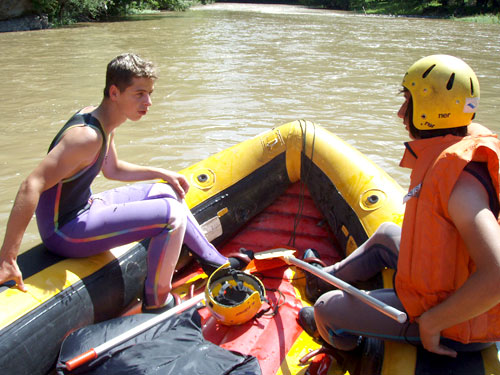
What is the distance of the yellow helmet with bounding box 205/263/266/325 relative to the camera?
2.15 m

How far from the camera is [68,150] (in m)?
1.83

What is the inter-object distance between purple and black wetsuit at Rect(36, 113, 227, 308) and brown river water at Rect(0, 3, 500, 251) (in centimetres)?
203

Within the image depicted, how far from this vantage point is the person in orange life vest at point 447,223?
4.02 ft

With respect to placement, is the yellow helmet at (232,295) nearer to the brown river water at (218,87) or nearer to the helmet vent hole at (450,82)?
the helmet vent hole at (450,82)

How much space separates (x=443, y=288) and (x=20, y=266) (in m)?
1.69

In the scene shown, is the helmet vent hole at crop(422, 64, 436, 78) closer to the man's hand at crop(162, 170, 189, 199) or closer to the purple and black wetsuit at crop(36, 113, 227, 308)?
the purple and black wetsuit at crop(36, 113, 227, 308)

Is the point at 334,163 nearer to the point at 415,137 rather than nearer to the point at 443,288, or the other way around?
the point at 415,137

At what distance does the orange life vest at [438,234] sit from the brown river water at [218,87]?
10.9ft

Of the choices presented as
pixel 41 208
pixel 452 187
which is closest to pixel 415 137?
pixel 452 187

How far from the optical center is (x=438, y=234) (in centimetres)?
132

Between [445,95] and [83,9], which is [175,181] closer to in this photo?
[445,95]

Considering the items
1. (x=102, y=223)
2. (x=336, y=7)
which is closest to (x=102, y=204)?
(x=102, y=223)

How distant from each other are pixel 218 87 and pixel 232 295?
7158mm

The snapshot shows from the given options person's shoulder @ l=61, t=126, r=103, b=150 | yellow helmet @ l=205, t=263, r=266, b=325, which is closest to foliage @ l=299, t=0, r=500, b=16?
yellow helmet @ l=205, t=263, r=266, b=325
